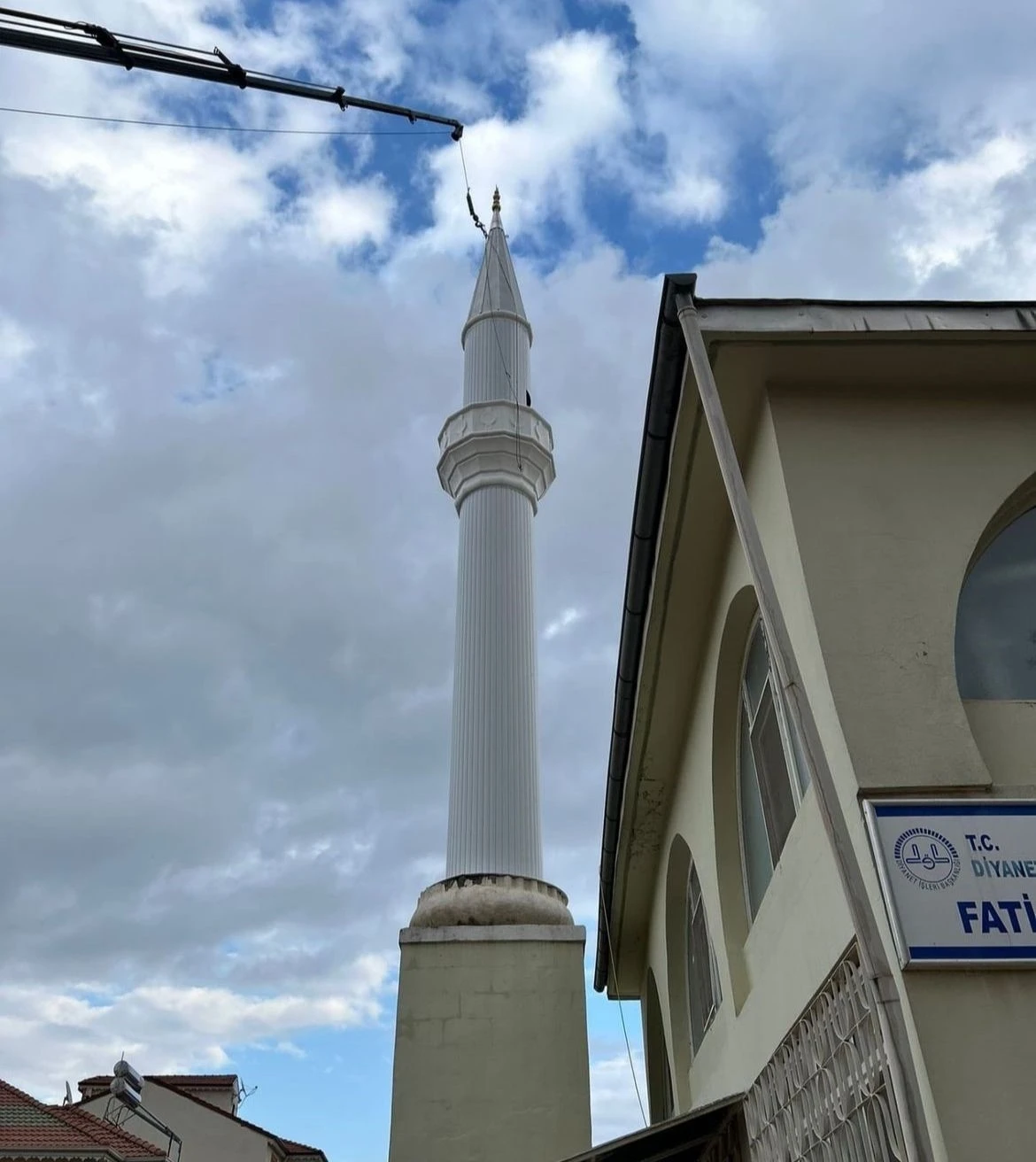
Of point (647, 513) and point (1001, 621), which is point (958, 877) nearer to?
point (1001, 621)

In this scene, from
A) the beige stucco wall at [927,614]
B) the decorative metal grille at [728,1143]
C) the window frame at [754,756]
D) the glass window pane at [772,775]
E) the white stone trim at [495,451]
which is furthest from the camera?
the white stone trim at [495,451]

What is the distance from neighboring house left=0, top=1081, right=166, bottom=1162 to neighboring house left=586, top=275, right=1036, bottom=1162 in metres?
10.2

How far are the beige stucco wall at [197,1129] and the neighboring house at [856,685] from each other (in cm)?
1538

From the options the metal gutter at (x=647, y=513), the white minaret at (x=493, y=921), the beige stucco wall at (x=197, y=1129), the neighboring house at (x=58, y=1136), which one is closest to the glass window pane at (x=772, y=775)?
the metal gutter at (x=647, y=513)

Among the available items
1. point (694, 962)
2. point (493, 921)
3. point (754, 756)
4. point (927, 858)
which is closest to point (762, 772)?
point (754, 756)

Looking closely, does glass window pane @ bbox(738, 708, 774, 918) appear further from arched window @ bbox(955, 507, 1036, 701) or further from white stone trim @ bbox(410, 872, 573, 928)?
white stone trim @ bbox(410, 872, 573, 928)

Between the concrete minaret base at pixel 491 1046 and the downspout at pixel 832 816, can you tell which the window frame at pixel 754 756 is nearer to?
the downspout at pixel 832 816

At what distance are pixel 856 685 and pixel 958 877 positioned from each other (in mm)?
845

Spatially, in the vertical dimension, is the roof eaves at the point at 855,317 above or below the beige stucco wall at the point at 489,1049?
above

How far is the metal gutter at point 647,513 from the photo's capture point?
5316mm

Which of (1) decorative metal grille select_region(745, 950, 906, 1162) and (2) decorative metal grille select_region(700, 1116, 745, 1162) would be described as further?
(2) decorative metal grille select_region(700, 1116, 745, 1162)

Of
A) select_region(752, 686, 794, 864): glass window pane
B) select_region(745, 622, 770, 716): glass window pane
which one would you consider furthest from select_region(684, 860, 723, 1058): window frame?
select_region(745, 622, 770, 716): glass window pane

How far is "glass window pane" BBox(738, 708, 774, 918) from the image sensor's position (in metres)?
6.54

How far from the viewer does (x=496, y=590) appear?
47.0 ft
